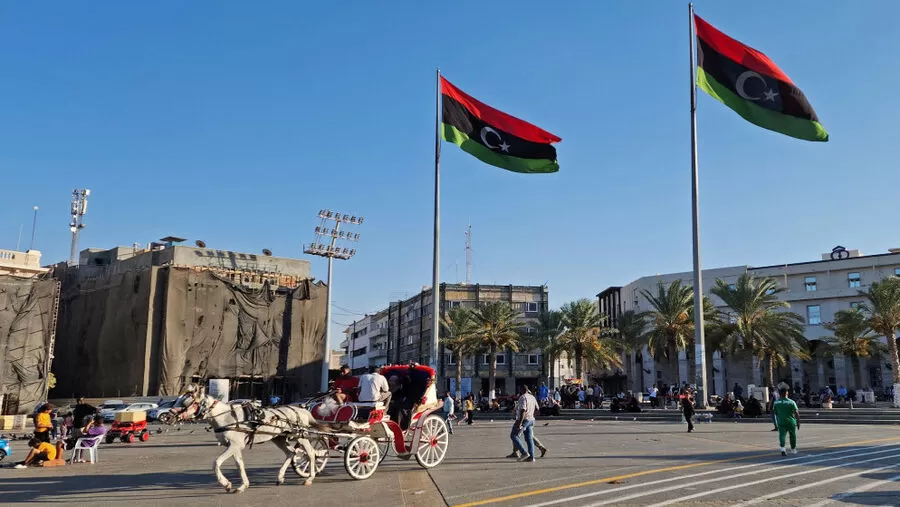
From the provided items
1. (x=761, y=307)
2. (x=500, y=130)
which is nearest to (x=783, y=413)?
(x=500, y=130)

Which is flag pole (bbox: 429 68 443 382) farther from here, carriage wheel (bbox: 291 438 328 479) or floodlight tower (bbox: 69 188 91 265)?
floodlight tower (bbox: 69 188 91 265)

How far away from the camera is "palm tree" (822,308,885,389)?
52.0 meters

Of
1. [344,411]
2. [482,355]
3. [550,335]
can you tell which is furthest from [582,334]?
[344,411]

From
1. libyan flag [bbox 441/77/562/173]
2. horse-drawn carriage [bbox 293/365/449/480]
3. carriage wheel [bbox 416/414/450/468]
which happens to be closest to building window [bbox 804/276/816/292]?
libyan flag [bbox 441/77/562/173]

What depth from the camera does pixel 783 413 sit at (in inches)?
586

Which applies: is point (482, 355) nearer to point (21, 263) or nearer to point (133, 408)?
point (21, 263)

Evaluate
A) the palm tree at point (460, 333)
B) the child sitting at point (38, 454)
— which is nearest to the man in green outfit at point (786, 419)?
the child sitting at point (38, 454)

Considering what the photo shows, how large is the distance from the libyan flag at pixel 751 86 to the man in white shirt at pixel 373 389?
1838cm

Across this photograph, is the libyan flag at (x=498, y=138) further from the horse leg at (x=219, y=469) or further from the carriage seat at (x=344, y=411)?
the horse leg at (x=219, y=469)

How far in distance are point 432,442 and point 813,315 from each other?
67835mm

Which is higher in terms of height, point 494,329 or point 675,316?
point 675,316

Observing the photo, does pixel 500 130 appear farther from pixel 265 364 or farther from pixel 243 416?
pixel 265 364

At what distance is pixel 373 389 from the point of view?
12.6 meters

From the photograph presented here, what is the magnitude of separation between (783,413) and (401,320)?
80.0 meters
